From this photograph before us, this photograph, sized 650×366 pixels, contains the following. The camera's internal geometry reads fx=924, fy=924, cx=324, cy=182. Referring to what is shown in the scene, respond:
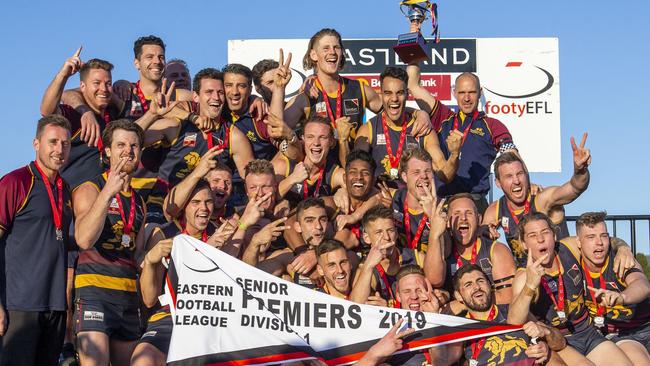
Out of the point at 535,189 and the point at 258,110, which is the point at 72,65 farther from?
the point at 535,189

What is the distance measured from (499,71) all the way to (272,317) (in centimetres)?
1195

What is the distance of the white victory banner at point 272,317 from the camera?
7.22m

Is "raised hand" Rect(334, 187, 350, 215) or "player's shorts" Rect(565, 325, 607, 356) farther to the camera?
"raised hand" Rect(334, 187, 350, 215)

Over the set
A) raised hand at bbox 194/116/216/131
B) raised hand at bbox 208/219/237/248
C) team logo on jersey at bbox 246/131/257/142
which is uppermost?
raised hand at bbox 194/116/216/131

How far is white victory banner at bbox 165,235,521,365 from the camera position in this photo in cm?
722

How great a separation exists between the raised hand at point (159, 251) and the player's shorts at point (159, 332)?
1.58 feet

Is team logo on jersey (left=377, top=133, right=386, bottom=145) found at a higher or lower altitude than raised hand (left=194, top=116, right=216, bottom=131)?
lower

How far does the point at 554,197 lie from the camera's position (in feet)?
30.1

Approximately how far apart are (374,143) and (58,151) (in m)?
3.76

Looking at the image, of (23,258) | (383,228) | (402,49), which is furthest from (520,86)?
(23,258)

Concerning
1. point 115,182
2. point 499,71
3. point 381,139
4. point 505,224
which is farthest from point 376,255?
point 499,71

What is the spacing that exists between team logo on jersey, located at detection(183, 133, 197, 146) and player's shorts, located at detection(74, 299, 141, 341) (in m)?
2.30

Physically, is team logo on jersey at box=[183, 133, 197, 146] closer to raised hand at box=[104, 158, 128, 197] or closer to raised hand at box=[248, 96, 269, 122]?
raised hand at box=[248, 96, 269, 122]

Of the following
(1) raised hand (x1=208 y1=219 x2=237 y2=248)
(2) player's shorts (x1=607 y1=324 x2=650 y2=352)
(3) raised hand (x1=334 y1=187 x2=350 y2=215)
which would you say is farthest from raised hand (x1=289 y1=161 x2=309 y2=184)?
(2) player's shorts (x1=607 y1=324 x2=650 y2=352)
